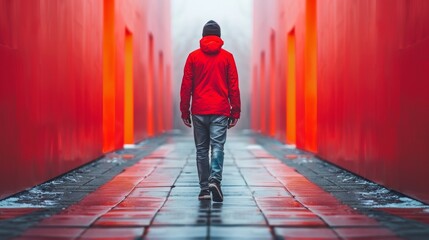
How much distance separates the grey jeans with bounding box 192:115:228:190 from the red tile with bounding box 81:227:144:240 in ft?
5.38

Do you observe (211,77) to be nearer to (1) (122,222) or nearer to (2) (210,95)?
(2) (210,95)

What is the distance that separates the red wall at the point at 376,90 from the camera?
17.3 ft

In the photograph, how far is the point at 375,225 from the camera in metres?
4.27

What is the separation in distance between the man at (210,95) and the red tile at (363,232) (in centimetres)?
178

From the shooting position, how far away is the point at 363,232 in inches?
158

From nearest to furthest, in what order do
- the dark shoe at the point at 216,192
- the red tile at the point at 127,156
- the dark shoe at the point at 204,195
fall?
1. the dark shoe at the point at 216,192
2. the dark shoe at the point at 204,195
3. the red tile at the point at 127,156

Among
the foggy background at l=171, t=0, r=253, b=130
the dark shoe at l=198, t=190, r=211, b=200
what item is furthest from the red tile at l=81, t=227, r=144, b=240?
the foggy background at l=171, t=0, r=253, b=130

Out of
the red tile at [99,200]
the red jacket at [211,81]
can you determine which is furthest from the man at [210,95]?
the red tile at [99,200]

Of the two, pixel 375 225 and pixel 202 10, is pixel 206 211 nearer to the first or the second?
pixel 375 225

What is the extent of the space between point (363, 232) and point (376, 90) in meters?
2.91

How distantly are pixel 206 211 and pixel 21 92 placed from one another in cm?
218

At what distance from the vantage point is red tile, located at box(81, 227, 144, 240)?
12.6 ft

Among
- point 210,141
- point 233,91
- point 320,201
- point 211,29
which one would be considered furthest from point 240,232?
point 211,29

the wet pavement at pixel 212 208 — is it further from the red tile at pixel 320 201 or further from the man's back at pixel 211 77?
the man's back at pixel 211 77
